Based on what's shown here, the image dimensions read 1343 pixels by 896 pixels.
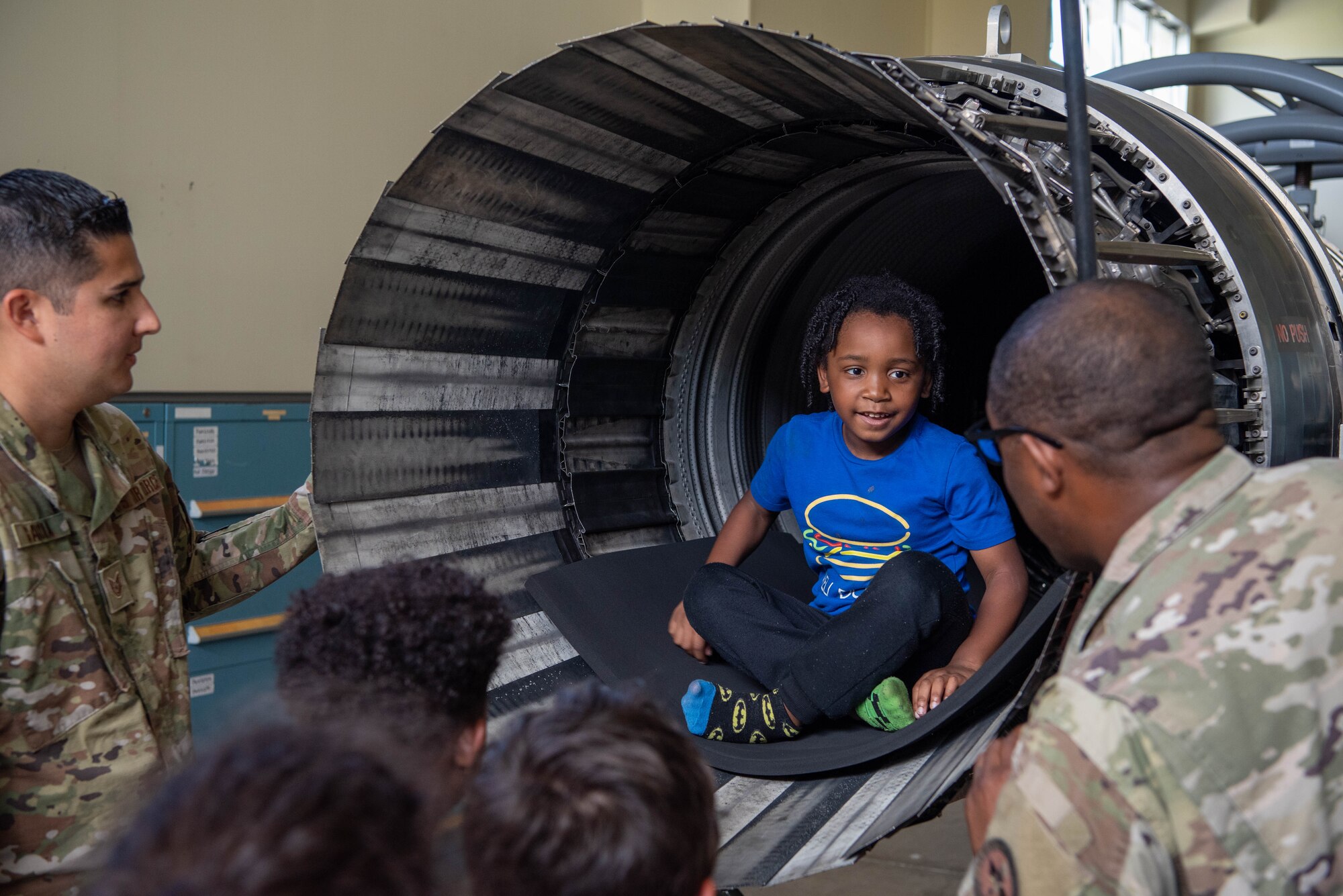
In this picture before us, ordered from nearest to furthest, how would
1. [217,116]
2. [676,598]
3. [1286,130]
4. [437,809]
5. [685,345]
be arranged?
[437,809] < [676,598] < [685,345] < [217,116] < [1286,130]

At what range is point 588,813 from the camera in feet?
3.02

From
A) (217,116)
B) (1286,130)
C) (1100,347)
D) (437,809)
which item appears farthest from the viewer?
(1286,130)

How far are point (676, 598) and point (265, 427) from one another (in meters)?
1.82

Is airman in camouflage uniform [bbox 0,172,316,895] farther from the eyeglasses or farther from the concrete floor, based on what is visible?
the concrete floor

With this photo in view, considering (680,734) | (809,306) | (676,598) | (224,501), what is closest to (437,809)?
(680,734)

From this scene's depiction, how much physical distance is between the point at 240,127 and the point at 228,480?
1212mm

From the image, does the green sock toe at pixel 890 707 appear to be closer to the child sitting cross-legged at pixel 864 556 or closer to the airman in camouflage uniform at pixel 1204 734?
the child sitting cross-legged at pixel 864 556

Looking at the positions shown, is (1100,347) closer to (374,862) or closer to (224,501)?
(374,862)

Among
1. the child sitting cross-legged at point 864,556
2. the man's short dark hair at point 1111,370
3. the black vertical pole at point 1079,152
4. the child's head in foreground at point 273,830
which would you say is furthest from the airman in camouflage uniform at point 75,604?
the black vertical pole at point 1079,152

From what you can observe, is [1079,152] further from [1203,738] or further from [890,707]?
[890,707]

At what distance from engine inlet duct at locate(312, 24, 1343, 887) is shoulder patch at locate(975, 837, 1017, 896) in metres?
0.63

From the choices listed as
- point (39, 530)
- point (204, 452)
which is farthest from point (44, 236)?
point (204, 452)

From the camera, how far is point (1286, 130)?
4.71 m

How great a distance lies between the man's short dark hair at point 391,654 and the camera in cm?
127
